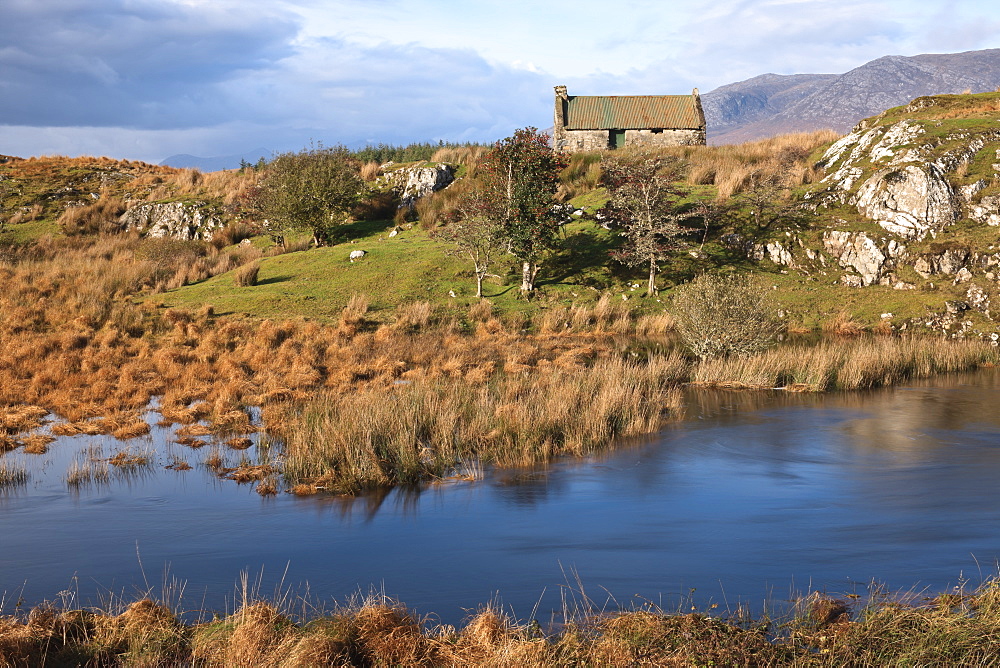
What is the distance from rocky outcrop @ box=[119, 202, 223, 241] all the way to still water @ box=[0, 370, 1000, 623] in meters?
32.1

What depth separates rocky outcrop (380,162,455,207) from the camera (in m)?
45.8

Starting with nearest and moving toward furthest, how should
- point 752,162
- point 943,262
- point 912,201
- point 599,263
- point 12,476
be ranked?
point 12,476
point 943,262
point 912,201
point 599,263
point 752,162

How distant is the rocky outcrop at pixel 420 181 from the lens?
4581 centimetres

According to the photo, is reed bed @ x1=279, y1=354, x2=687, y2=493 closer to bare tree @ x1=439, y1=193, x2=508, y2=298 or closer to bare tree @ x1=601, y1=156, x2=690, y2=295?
bare tree @ x1=439, y1=193, x2=508, y2=298

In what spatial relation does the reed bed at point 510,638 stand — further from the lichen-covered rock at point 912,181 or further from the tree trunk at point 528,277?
the lichen-covered rock at point 912,181

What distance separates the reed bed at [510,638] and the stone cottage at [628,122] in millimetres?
51058

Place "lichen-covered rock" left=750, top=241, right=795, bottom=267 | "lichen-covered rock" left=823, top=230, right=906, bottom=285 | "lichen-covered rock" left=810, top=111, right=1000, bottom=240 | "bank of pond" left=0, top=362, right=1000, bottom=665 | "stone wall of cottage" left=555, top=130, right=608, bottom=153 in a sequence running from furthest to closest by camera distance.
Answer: "stone wall of cottage" left=555, top=130, right=608, bottom=153 → "lichen-covered rock" left=750, top=241, right=795, bottom=267 → "lichen-covered rock" left=810, top=111, right=1000, bottom=240 → "lichen-covered rock" left=823, top=230, right=906, bottom=285 → "bank of pond" left=0, top=362, right=1000, bottom=665

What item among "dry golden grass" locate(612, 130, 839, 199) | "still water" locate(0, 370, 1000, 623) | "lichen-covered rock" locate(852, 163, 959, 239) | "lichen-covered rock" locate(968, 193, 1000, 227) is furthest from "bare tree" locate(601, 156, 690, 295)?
"still water" locate(0, 370, 1000, 623)

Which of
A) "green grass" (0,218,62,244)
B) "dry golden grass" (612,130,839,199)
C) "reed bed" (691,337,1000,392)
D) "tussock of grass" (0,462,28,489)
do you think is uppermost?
"dry golden grass" (612,130,839,199)

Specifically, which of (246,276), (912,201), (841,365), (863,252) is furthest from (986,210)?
(246,276)

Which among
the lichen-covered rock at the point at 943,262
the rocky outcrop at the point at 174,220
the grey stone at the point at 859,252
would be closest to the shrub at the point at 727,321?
the grey stone at the point at 859,252

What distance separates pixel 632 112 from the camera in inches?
2330

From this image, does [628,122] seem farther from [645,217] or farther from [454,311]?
[454,311]

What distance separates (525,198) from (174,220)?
978 inches
